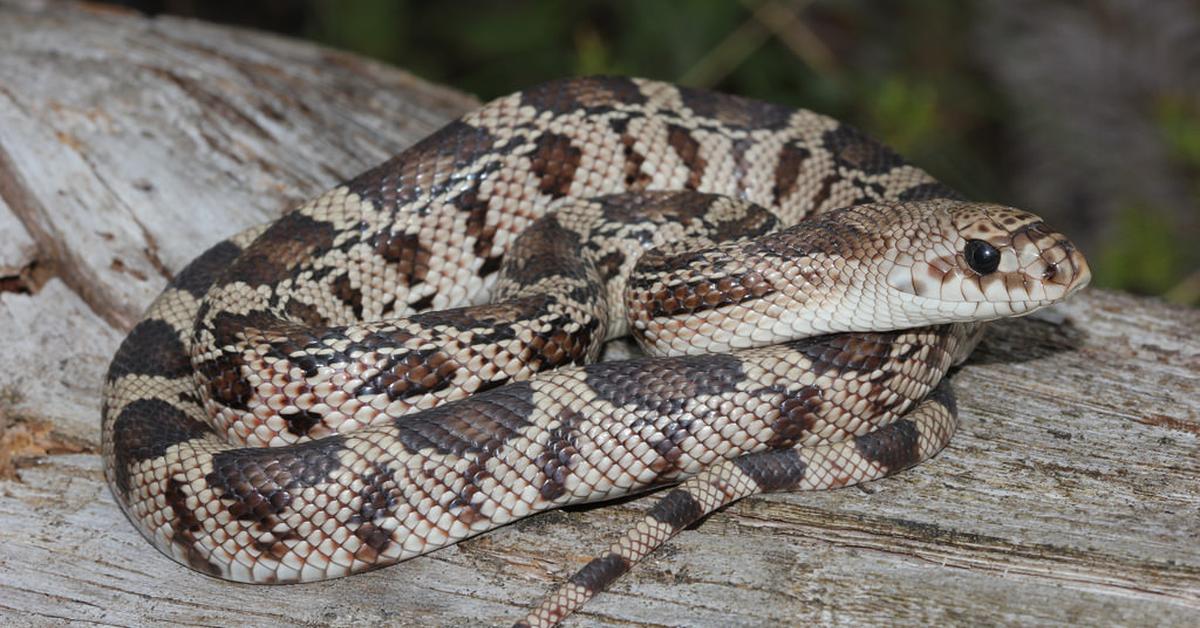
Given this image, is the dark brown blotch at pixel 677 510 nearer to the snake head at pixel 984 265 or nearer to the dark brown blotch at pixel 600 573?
the dark brown blotch at pixel 600 573

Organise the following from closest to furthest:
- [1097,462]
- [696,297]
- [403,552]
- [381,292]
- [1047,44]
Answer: [403,552] → [1097,462] → [696,297] → [381,292] → [1047,44]

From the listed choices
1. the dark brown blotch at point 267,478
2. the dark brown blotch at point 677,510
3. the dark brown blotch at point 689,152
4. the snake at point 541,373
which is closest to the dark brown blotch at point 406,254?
the snake at point 541,373

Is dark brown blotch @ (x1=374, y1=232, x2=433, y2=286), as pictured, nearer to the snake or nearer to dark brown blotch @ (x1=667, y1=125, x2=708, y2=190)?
Result: the snake

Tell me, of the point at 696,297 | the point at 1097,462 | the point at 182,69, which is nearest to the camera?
the point at 1097,462

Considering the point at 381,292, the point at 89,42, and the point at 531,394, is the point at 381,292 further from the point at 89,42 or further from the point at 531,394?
the point at 89,42

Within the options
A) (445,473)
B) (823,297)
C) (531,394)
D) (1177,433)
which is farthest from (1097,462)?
(445,473)

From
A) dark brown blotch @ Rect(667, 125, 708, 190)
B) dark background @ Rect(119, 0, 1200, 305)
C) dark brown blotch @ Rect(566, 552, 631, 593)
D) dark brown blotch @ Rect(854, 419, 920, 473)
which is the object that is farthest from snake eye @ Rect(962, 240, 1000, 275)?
dark background @ Rect(119, 0, 1200, 305)

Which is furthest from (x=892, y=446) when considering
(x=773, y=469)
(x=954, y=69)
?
(x=954, y=69)
